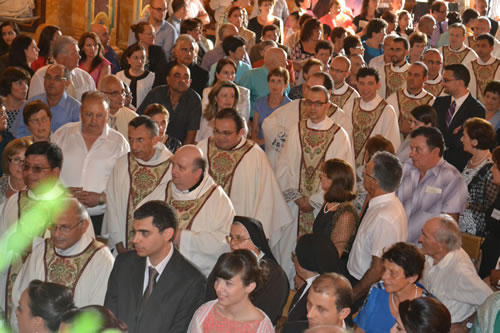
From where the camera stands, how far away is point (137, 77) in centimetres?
922

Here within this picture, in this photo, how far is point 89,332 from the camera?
3.82 m

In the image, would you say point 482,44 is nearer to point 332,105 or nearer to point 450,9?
point 332,105

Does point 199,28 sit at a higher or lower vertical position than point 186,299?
higher

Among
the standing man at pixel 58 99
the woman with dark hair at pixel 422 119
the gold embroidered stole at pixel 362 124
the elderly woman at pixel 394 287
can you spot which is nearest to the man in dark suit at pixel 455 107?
the gold embroidered stole at pixel 362 124

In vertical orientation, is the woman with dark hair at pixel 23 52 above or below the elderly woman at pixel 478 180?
above

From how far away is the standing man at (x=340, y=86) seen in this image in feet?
29.9

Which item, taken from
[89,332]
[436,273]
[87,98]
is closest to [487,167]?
[436,273]

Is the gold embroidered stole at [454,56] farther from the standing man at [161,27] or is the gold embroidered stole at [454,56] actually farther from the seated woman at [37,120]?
the seated woman at [37,120]

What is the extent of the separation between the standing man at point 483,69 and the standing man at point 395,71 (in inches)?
39.6

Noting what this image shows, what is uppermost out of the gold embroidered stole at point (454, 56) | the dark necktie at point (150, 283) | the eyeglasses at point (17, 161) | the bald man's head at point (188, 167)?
the gold embroidered stole at point (454, 56)

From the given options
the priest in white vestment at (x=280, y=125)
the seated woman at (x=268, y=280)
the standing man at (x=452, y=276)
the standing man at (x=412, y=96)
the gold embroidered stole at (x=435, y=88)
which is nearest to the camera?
the seated woman at (x=268, y=280)

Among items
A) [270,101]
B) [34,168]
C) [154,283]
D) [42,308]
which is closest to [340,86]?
[270,101]

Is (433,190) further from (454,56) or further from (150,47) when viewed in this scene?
(454,56)

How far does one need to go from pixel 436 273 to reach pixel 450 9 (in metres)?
12.0
